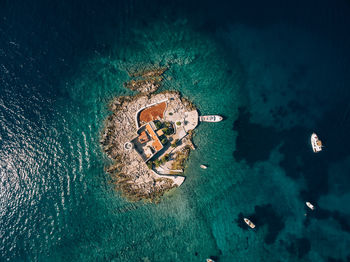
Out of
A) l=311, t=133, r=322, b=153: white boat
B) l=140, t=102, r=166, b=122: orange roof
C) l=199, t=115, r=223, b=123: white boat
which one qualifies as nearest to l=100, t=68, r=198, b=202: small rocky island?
l=140, t=102, r=166, b=122: orange roof

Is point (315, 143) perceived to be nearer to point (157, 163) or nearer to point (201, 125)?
point (201, 125)

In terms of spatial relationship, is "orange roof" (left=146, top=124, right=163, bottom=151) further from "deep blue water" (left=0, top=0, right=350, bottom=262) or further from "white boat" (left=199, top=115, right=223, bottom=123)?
"white boat" (left=199, top=115, right=223, bottom=123)

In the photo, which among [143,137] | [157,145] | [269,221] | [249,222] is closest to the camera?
[157,145]

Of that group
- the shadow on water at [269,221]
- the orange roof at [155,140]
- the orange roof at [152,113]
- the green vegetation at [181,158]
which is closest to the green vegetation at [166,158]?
the green vegetation at [181,158]

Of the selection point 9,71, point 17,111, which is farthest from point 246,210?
point 9,71

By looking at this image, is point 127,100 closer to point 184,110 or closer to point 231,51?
point 184,110

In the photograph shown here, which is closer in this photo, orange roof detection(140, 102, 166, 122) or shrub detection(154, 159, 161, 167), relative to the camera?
shrub detection(154, 159, 161, 167)

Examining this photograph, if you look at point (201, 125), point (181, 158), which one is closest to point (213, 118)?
point (201, 125)
